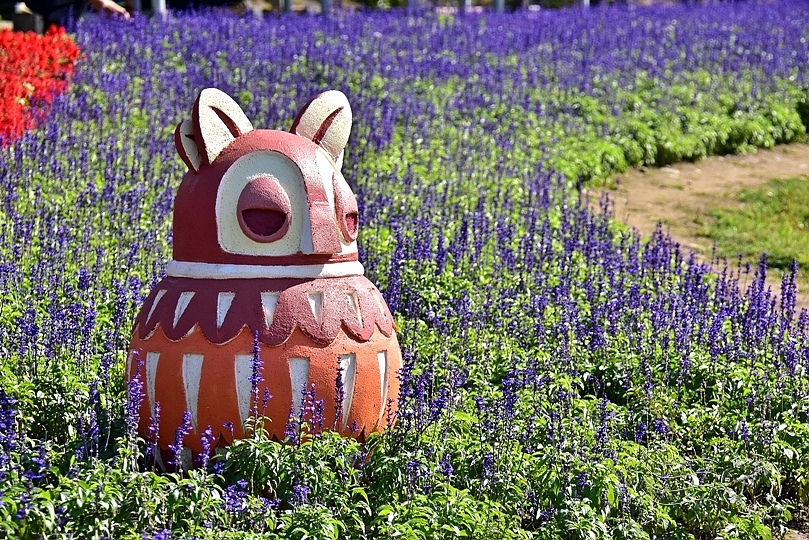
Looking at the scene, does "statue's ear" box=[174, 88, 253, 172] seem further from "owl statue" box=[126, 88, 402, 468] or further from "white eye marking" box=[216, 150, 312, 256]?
"white eye marking" box=[216, 150, 312, 256]

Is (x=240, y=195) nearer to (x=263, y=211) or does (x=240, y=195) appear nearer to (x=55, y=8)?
(x=263, y=211)

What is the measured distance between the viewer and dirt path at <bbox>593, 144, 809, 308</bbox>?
12.8m

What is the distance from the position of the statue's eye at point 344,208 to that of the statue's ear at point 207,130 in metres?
0.52

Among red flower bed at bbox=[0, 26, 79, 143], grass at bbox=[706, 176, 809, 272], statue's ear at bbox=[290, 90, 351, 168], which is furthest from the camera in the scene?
grass at bbox=[706, 176, 809, 272]

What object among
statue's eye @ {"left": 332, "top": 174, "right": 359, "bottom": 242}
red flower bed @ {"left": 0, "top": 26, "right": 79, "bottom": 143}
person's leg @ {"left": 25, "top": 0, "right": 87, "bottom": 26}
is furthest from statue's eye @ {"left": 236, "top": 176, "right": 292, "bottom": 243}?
person's leg @ {"left": 25, "top": 0, "right": 87, "bottom": 26}

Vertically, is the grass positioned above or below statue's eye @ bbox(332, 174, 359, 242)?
below

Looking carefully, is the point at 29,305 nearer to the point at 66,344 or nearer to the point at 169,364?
the point at 66,344

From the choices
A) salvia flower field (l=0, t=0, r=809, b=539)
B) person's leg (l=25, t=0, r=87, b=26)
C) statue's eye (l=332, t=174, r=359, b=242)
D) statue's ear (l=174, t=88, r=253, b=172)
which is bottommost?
salvia flower field (l=0, t=0, r=809, b=539)

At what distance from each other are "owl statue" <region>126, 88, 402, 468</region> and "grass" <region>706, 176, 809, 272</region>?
21.5 ft

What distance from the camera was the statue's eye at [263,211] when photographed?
217 inches

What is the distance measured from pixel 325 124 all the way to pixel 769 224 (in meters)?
8.32

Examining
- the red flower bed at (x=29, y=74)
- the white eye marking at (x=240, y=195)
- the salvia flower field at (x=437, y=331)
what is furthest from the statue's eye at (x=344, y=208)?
the red flower bed at (x=29, y=74)

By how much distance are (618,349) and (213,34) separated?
9835 millimetres

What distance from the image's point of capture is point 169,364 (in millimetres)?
5461
